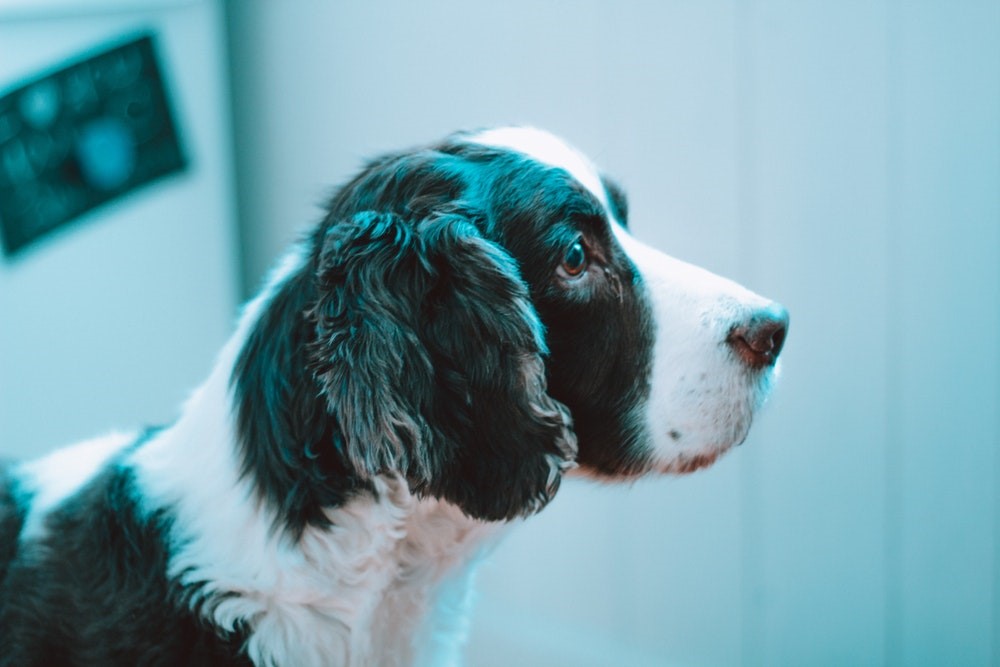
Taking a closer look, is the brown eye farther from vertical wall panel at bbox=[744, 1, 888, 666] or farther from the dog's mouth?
vertical wall panel at bbox=[744, 1, 888, 666]

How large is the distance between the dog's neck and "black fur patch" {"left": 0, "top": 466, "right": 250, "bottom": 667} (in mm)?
24

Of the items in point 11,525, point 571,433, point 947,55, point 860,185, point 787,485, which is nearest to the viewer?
point 571,433

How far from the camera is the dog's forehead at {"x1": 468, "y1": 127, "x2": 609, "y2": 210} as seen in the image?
1.42 m

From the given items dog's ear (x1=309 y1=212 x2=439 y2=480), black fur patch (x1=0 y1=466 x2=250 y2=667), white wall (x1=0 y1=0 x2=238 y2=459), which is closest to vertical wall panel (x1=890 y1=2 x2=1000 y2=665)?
dog's ear (x1=309 y1=212 x2=439 y2=480)

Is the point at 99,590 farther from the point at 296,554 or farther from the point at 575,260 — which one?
the point at 575,260

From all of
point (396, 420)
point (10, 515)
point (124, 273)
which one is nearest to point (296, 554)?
point (396, 420)

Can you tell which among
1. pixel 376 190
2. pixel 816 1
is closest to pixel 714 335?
pixel 376 190

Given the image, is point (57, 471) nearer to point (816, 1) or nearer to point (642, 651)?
point (642, 651)

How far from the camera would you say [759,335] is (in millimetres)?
1352

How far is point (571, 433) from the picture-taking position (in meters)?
1.33

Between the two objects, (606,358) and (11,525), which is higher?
(606,358)

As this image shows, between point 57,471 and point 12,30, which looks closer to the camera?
point 57,471

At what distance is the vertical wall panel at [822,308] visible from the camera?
6.10 ft

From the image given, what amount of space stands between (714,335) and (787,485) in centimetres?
78
